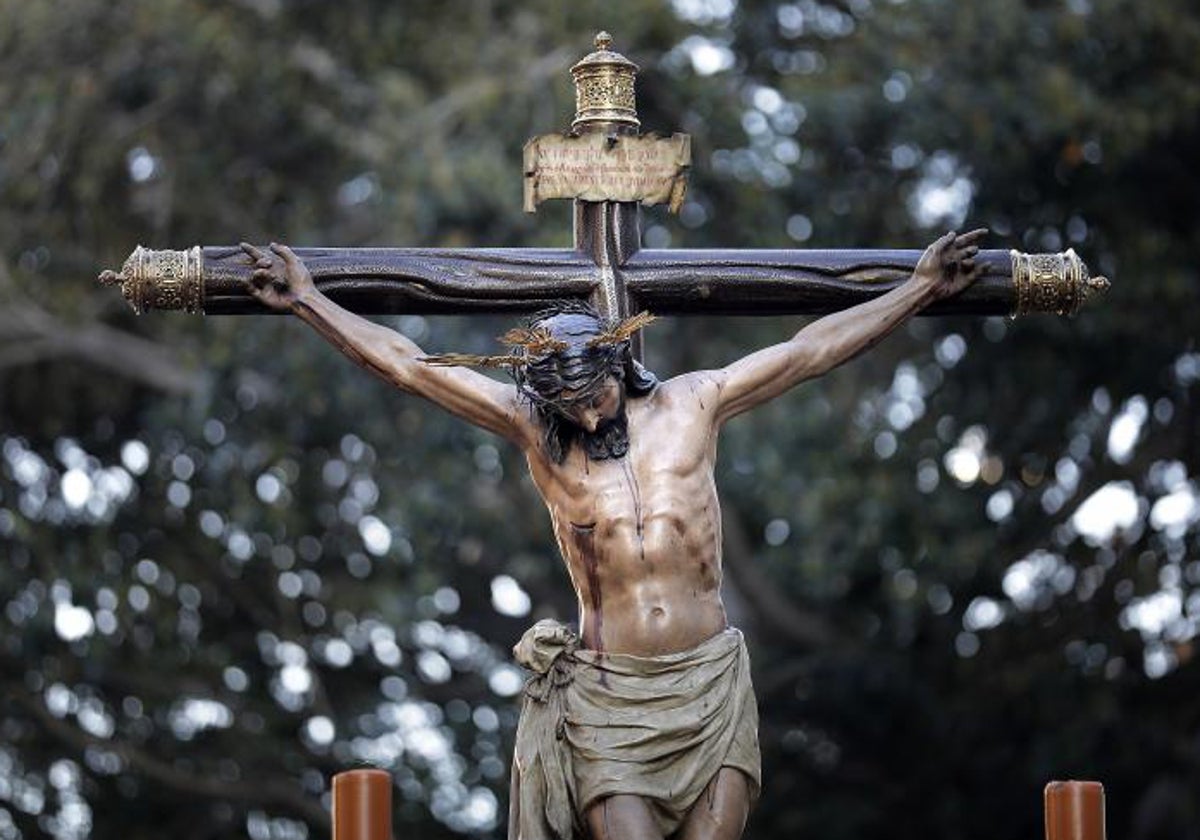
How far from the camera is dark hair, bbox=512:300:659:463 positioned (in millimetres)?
8539

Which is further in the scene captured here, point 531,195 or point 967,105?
point 967,105

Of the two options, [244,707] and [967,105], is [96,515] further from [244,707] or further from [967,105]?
[967,105]

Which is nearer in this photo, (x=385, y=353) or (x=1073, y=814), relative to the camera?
(x=1073, y=814)

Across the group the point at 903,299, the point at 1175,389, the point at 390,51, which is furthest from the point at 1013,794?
the point at 903,299

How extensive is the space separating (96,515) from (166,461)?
0.51m

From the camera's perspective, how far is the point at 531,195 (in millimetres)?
9172

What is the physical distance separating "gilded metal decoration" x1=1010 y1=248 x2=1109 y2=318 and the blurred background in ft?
31.8

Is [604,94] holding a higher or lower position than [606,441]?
higher

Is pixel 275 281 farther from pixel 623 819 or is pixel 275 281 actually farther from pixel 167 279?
pixel 623 819

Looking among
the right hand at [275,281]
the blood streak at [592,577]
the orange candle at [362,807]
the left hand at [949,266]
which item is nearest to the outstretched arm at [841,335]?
the left hand at [949,266]

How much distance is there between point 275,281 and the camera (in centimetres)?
897

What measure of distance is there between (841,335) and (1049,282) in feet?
1.68

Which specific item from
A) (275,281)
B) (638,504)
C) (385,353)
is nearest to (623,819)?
(638,504)

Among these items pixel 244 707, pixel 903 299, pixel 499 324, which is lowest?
pixel 903 299
